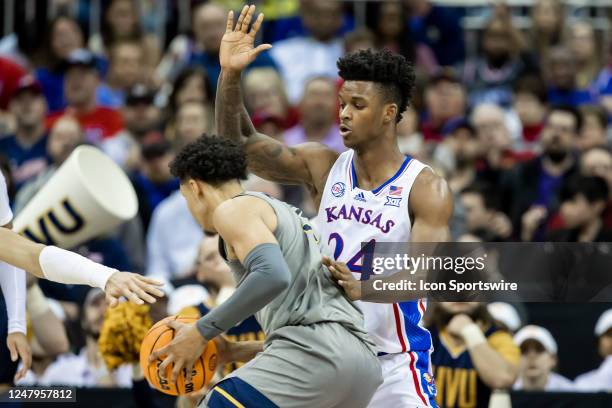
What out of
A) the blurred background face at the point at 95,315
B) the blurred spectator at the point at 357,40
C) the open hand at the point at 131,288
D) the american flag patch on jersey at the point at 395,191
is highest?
the american flag patch on jersey at the point at 395,191

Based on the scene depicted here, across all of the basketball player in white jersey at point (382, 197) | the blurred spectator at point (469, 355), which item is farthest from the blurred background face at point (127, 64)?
the basketball player in white jersey at point (382, 197)

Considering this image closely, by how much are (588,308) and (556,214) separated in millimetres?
1796

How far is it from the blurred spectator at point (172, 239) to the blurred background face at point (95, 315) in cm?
139

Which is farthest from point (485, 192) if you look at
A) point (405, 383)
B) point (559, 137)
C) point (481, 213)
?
point (405, 383)

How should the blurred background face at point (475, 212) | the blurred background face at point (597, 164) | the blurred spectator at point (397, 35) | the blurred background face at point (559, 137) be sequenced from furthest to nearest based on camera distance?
the blurred spectator at point (397, 35) < the blurred background face at point (559, 137) < the blurred background face at point (597, 164) < the blurred background face at point (475, 212)

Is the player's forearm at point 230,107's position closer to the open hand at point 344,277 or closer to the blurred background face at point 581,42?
the open hand at point 344,277

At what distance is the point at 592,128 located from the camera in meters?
10.6

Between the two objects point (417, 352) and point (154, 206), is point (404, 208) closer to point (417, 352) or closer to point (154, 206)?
point (417, 352)

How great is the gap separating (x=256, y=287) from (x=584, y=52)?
819 cm

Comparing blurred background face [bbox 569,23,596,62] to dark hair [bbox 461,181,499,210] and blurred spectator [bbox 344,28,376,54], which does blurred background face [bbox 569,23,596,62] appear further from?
dark hair [bbox 461,181,499,210]

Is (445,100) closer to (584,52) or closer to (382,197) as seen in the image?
(584,52)

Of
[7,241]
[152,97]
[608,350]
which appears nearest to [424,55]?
[152,97]

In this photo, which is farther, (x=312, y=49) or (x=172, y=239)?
(x=312, y=49)

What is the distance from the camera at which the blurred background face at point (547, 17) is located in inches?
481
